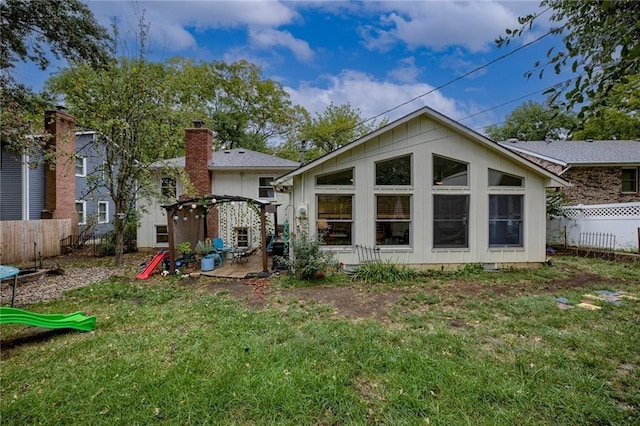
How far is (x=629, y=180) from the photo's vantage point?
589 inches

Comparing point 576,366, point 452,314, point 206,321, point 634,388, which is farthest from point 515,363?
point 206,321

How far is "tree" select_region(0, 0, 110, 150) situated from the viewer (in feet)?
28.1

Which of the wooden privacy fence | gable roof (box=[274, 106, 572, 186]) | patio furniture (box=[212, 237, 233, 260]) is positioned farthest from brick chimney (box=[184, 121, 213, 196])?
the wooden privacy fence

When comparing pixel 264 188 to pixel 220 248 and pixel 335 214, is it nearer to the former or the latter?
pixel 220 248

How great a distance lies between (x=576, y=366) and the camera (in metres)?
3.39

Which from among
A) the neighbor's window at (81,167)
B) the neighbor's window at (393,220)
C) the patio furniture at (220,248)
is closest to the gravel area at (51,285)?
the patio furniture at (220,248)

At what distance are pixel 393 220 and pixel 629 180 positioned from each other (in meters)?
15.4

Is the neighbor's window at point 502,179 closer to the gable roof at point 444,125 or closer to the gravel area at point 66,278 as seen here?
the gable roof at point 444,125

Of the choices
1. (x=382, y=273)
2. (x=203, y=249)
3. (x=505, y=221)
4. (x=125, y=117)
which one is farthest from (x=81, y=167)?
(x=505, y=221)

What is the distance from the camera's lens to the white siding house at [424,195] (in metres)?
8.35

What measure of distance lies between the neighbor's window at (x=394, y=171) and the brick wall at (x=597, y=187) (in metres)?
11.7

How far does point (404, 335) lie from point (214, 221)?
10370 mm

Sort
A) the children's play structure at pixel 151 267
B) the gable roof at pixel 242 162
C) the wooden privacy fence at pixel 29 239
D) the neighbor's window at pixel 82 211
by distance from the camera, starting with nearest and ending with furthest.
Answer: the children's play structure at pixel 151 267 → the wooden privacy fence at pixel 29 239 → the gable roof at pixel 242 162 → the neighbor's window at pixel 82 211

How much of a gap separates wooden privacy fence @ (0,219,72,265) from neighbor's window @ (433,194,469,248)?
14.5m
